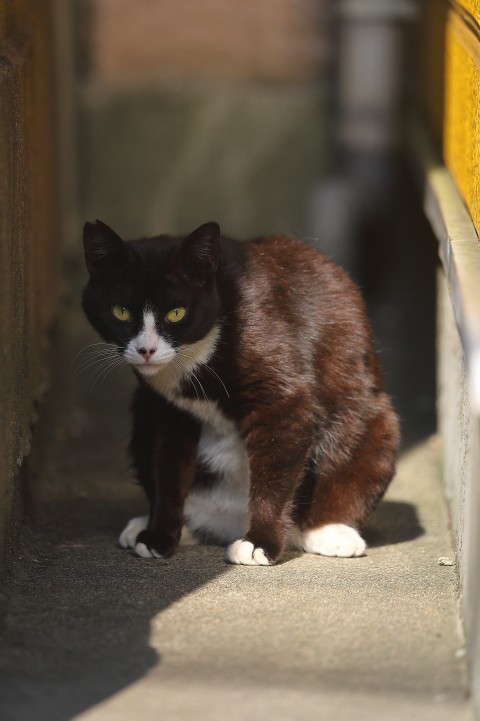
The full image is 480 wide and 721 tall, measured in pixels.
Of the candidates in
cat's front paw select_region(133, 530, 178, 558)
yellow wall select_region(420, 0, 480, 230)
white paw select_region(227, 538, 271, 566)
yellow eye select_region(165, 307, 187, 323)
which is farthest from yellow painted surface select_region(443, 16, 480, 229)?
cat's front paw select_region(133, 530, 178, 558)

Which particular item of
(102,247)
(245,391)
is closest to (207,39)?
(102,247)

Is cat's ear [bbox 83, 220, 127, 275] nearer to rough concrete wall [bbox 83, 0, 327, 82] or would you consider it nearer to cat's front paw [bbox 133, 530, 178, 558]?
cat's front paw [bbox 133, 530, 178, 558]

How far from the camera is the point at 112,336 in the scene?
3344mm

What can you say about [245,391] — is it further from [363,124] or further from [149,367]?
[363,124]

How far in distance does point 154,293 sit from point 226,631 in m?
0.94

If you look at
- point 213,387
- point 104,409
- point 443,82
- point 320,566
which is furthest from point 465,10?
point 104,409

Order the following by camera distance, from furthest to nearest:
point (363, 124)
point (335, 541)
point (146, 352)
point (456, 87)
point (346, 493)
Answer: point (363, 124) → point (456, 87) → point (346, 493) → point (335, 541) → point (146, 352)

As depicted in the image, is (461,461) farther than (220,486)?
No

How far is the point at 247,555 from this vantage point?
3.29m

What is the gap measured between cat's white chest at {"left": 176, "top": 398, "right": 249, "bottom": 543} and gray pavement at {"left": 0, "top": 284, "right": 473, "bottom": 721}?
13 cm

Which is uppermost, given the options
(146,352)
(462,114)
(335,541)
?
(462,114)

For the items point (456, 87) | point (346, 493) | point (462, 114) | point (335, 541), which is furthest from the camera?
point (456, 87)

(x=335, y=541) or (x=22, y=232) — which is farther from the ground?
(x=22, y=232)

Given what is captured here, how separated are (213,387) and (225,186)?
12.6ft
